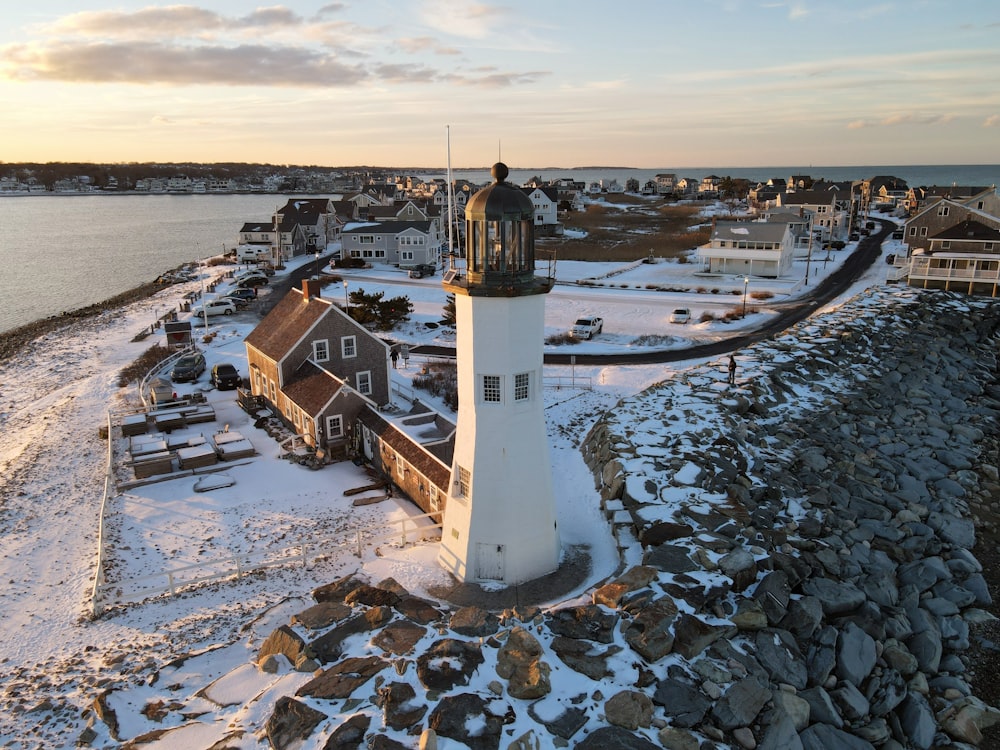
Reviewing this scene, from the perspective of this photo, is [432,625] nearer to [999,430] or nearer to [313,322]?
[313,322]

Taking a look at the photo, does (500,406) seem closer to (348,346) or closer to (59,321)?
(348,346)

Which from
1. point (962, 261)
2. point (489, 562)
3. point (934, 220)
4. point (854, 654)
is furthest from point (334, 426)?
point (934, 220)

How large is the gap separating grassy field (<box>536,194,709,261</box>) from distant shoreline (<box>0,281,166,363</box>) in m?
44.6

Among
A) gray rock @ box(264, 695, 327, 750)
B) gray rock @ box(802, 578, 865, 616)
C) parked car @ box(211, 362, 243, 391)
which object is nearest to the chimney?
parked car @ box(211, 362, 243, 391)

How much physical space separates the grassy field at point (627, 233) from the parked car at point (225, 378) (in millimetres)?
50120

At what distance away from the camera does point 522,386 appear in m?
16.1

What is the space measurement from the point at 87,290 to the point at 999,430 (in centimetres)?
8374

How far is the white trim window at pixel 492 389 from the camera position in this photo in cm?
1590

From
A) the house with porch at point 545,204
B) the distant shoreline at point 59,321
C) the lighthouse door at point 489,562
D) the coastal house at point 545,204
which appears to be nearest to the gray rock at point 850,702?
the lighthouse door at point 489,562

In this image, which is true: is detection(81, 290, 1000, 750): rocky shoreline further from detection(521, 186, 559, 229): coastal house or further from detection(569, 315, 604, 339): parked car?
detection(521, 186, 559, 229): coastal house

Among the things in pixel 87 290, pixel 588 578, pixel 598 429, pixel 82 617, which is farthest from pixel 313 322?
pixel 87 290

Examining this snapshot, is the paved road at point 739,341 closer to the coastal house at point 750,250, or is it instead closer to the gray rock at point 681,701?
the coastal house at point 750,250

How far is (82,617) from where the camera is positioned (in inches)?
658

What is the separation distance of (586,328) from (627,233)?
67583 mm
